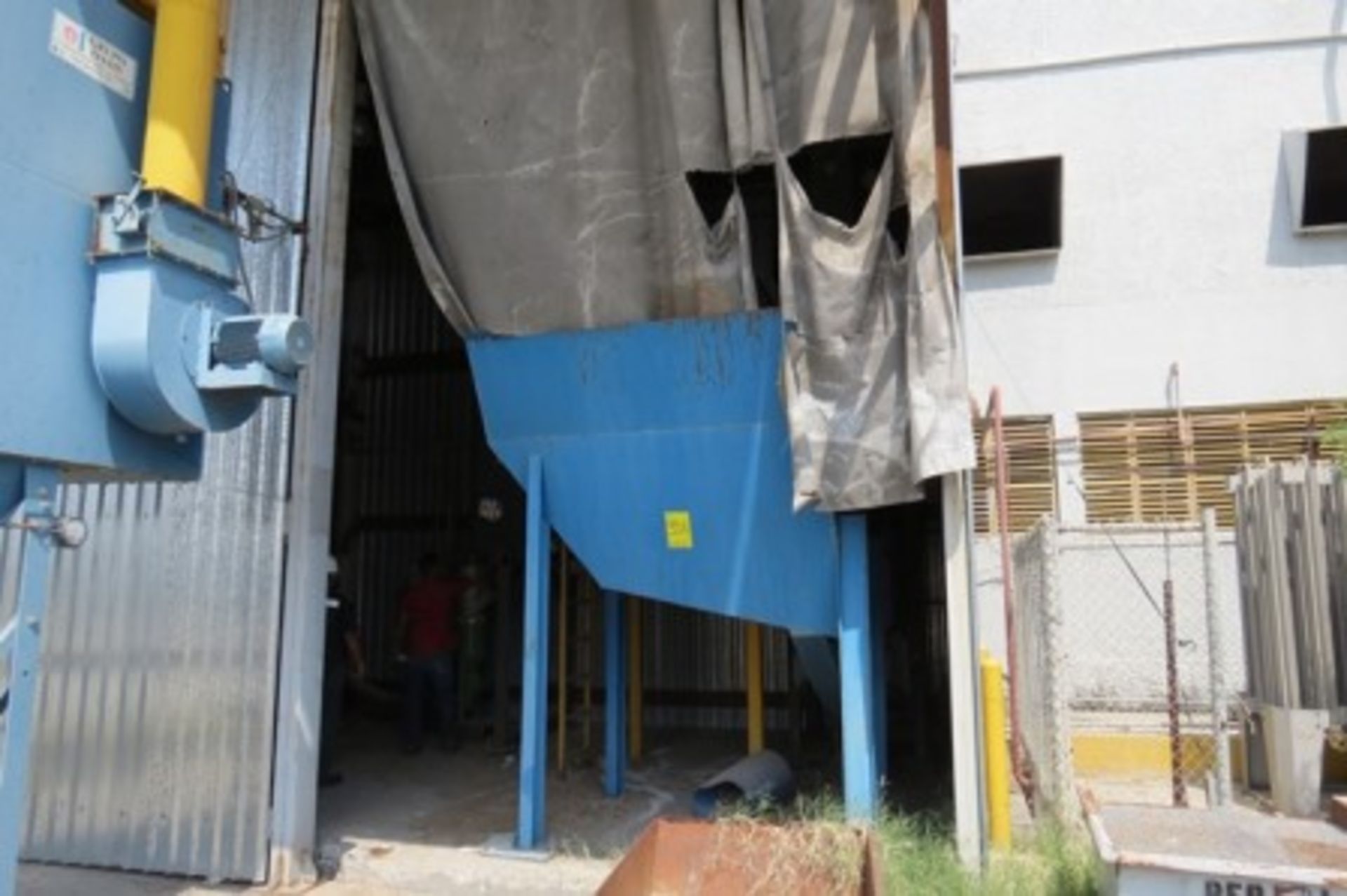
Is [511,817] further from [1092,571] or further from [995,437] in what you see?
[1092,571]

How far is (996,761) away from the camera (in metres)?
5.84

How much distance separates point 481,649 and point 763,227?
5.77 metres

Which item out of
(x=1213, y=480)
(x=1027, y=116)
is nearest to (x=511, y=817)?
(x=1213, y=480)

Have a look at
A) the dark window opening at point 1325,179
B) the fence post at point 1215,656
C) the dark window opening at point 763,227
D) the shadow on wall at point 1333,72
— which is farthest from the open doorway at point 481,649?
the shadow on wall at point 1333,72

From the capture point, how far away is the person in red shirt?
9.78 metres

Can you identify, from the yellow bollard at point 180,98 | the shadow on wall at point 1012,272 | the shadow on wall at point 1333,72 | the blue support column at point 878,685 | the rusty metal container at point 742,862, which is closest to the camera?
the rusty metal container at point 742,862

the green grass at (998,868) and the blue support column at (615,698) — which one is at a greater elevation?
the blue support column at (615,698)

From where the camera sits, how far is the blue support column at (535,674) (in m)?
6.49

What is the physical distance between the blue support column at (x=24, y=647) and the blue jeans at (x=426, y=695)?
555 centimetres

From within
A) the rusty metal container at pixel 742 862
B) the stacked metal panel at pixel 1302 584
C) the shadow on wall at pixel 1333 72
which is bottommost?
the rusty metal container at pixel 742 862

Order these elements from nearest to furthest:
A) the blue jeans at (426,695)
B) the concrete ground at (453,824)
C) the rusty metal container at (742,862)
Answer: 1. the rusty metal container at (742,862)
2. the concrete ground at (453,824)
3. the blue jeans at (426,695)

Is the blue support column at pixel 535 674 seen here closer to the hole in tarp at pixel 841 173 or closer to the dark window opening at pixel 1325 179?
the hole in tarp at pixel 841 173

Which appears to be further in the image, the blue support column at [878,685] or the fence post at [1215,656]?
the blue support column at [878,685]

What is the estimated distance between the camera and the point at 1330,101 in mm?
10430
